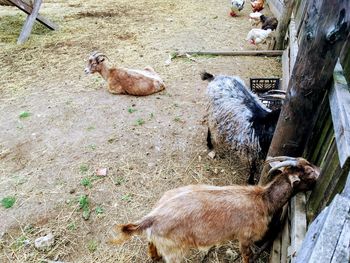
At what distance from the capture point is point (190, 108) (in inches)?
179

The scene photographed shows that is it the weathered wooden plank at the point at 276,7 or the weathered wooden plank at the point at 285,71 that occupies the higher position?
the weathered wooden plank at the point at 276,7

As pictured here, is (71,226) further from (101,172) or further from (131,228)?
(131,228)

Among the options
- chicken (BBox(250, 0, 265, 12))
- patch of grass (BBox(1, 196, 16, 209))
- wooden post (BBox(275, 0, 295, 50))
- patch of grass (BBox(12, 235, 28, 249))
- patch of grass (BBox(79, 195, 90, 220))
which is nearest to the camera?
patch of grass (BBox(12, 235, 28, 249))

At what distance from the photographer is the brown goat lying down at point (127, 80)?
4.82m

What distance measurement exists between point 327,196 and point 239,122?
148cm

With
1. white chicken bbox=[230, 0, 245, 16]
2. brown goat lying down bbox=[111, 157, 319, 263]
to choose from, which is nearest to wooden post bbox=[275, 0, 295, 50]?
white chicken bbox=[230, 0, 245, 16]

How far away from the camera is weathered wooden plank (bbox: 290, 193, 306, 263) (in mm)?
1834

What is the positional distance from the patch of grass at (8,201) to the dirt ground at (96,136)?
4cm

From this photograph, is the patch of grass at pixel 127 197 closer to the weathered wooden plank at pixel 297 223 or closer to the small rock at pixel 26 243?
the small rock at pixel 26 243

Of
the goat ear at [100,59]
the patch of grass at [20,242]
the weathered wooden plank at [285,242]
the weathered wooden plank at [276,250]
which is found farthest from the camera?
the goat ear at [100,59]

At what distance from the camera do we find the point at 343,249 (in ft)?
2.58

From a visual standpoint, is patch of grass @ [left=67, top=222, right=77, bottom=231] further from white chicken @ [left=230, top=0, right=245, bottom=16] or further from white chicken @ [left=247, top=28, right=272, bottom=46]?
white chicken @ [left=230, top=0, right=245, bottom=16]

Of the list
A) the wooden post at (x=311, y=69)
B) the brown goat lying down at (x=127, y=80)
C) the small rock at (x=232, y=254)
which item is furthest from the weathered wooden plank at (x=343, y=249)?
the brown goat lying down at (x=127, y=80)

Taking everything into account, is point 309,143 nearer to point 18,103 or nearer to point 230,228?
point 230,228
